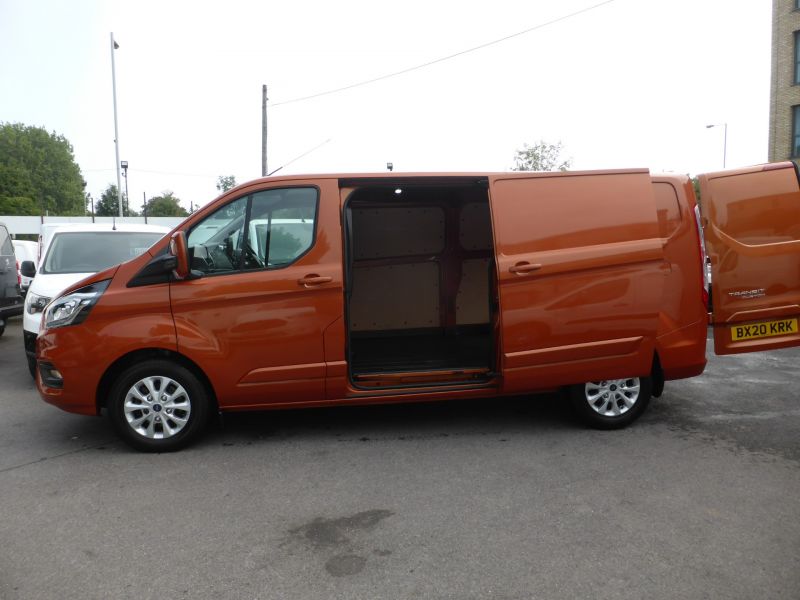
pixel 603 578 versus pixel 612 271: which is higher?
→ pixel 612 271

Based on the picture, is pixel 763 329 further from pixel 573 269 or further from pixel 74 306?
pixel 74 306

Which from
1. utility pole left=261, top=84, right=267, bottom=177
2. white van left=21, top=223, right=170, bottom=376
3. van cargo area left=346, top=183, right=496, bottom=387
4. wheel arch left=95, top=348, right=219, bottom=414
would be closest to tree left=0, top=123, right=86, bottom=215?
utility pole left=261, top=84, right=267, bottom=177

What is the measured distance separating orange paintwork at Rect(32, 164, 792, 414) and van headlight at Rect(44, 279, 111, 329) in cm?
6

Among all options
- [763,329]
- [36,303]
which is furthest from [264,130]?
[763,329]

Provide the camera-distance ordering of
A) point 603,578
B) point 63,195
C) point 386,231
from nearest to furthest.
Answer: point 603,578
point 386,231
point 63,195

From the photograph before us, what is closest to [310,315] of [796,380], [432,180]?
[432,180]

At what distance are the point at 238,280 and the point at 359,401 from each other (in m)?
1.29

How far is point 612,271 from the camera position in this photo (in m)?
4.93

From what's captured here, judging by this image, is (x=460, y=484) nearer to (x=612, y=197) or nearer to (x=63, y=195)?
(x=612, y=197)

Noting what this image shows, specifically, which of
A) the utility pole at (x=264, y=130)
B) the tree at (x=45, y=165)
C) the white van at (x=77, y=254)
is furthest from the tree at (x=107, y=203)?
the white van at (x=77, y=254)

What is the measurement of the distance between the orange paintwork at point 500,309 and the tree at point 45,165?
83477mm

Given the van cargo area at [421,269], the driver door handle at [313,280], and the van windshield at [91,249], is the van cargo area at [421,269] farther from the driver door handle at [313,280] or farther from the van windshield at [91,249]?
the van windshield at [91,249]

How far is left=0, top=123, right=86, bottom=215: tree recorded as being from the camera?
82562 millimetres

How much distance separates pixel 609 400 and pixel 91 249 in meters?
6.38
